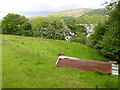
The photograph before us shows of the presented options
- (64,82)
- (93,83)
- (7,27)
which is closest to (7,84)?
(64,82)

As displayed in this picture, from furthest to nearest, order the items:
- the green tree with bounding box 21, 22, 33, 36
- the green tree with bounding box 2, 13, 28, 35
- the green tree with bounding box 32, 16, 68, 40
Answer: the green tree with bounding box 21, 22, 33, 36
the green tree with bounding box 32, 16, 68, 40
the green tree with bounding box 2, 13, 28, 35

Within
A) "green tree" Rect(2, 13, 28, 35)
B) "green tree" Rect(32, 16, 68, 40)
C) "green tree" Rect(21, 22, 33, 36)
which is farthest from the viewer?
"green tree" Rect(21, 22, 33, 36)

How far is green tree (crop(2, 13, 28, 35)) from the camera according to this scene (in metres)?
66.2

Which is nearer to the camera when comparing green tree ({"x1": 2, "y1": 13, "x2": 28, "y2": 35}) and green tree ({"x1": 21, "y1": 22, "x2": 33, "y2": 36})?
green tree ({"x1": 2, "y1": 13, "x2": 28, "y2": 35})

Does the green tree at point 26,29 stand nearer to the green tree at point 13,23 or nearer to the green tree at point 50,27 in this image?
the green tree at point 13,23

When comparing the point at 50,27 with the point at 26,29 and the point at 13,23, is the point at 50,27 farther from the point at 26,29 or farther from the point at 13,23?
the point at 13,23

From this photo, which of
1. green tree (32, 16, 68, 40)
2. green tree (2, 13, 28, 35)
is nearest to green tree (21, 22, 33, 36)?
green tree (2, 13, 28, 35)

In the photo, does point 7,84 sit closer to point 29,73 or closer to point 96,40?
point 29,73

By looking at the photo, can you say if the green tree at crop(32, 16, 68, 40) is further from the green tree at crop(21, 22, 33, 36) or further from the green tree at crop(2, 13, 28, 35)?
the green tree at crop(2, 13, 28, 35)

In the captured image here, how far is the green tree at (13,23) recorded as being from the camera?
66.2m

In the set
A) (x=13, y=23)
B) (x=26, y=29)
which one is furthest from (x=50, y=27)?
(x=13, y=23)

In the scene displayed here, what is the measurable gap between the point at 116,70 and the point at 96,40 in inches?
556

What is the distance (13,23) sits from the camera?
66.1m

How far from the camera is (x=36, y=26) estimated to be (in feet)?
225
